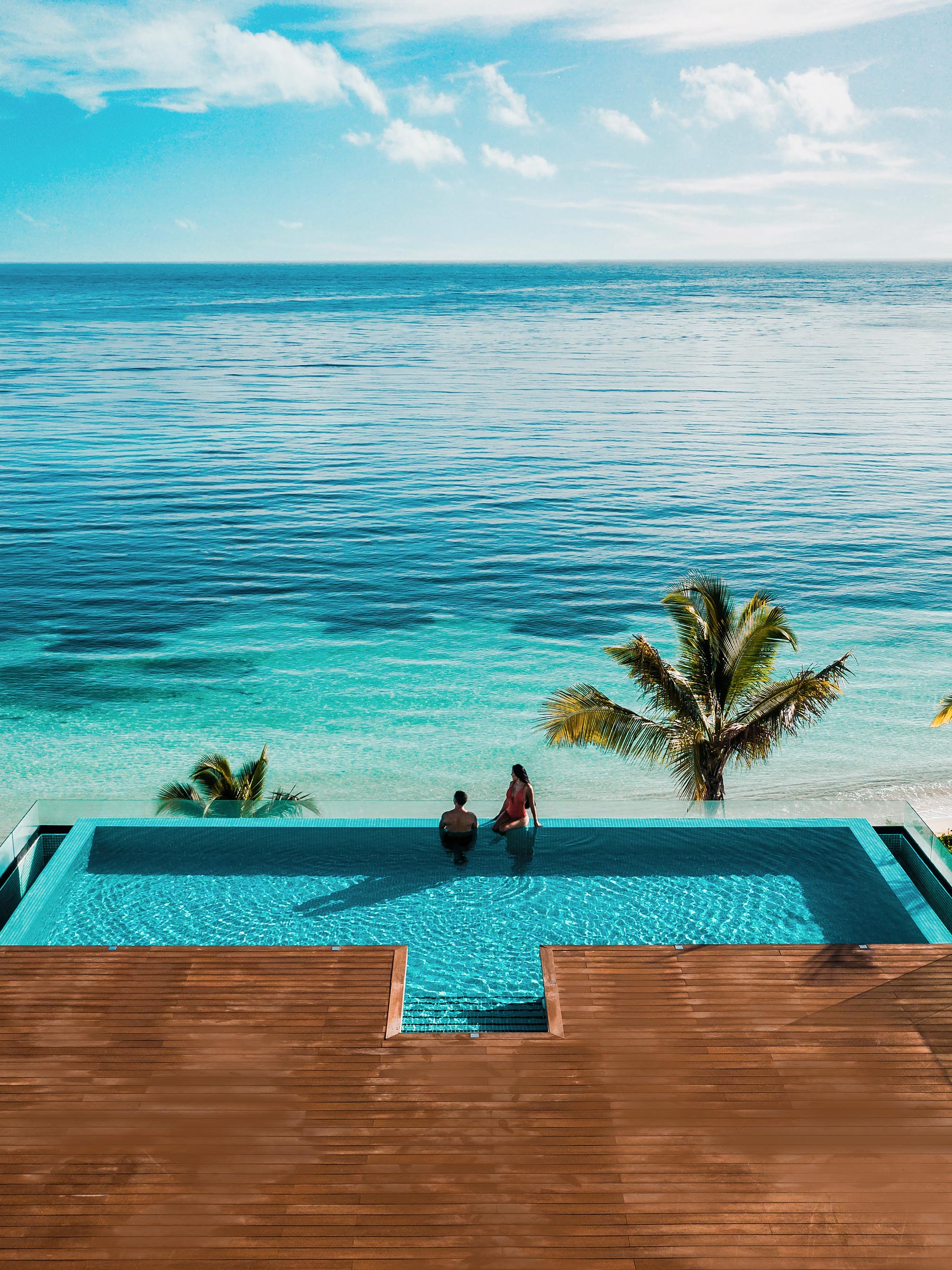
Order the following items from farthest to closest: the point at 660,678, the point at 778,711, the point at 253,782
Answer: the point at 253,782, the point at 660,678, the point at 778,711

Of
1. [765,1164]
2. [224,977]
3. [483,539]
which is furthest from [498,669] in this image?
[765,1164]

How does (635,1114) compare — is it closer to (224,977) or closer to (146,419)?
(224,977)

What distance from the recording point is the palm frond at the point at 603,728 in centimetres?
1286

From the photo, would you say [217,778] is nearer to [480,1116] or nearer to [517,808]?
[517,808]

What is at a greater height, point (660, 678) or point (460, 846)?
point (660, 678)

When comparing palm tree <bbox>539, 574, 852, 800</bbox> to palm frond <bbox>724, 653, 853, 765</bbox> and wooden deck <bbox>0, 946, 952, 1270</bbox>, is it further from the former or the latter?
wooden deck <bbox>0, 946, 952, 1270</bbox>

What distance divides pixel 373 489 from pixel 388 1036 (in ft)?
107

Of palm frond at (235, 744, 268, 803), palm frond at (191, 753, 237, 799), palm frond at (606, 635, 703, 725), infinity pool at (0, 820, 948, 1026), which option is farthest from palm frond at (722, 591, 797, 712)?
palm frond at (191, 753, 237, 799)

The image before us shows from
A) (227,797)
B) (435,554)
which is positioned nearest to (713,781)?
(227,797)

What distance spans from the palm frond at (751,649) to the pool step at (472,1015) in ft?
17.3

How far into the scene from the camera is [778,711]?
12672 millimetres

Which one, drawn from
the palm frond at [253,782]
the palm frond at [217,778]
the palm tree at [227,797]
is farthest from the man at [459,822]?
the palm frond at [217,778]

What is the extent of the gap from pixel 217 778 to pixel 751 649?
692 cm

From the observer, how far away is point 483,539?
3319 centimetres
